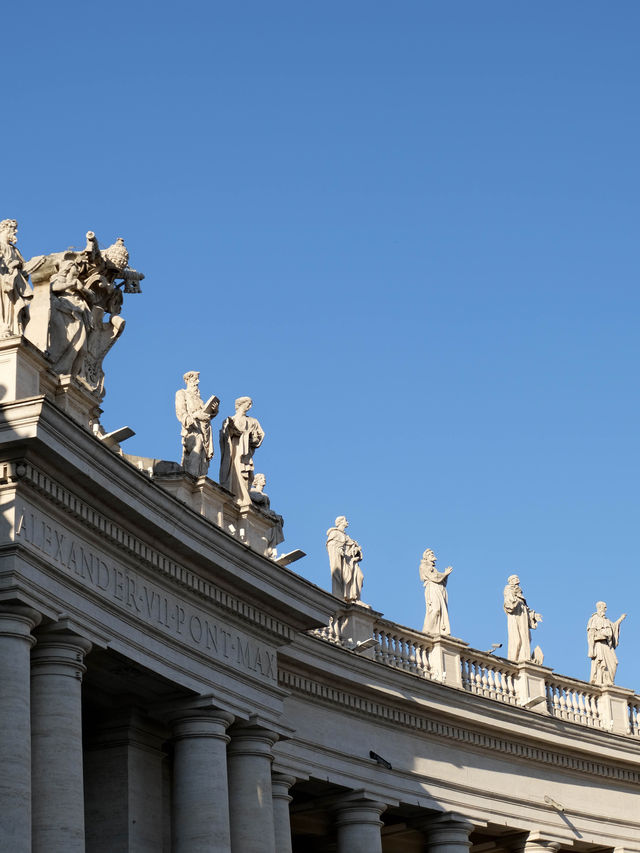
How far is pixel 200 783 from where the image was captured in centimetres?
4253

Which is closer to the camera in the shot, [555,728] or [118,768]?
[118,768]

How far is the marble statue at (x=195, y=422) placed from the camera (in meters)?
46.9

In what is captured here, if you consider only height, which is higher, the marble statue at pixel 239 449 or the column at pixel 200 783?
the marble statue at pixel 239 449

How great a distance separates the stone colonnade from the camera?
3497cm

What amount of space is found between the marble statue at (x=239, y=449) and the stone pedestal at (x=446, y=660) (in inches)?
464

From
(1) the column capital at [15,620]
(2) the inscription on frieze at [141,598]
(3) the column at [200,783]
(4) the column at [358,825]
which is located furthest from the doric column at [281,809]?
(1) the column capital at [15,620]

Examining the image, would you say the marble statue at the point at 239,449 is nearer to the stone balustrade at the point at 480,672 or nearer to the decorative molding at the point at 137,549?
the decorative molding at the point at 137,549

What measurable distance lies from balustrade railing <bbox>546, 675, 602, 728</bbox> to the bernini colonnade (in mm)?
130

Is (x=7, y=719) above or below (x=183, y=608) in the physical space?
→ below

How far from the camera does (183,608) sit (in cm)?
4303

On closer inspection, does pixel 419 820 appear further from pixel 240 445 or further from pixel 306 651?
pixel 240 445

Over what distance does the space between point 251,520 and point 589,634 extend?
886 inches

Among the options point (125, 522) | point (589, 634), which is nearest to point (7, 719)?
point (125, 522)

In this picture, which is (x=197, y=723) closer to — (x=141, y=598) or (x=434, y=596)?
(x=141, y=598)
